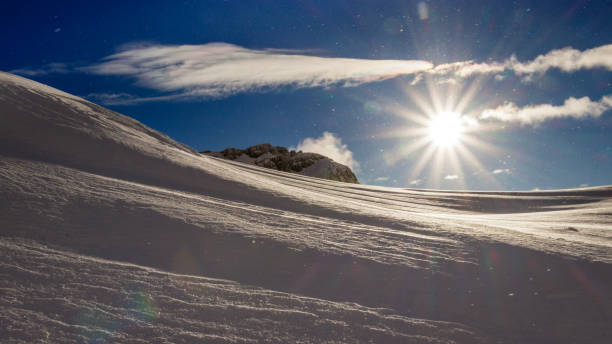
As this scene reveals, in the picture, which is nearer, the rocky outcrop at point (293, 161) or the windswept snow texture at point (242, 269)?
the windswept snow texture at point (242, 269)

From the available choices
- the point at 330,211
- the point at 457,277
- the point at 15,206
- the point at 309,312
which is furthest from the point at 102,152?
the point at 457,277

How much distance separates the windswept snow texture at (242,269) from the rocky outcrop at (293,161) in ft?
169

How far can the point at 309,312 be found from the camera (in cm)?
293

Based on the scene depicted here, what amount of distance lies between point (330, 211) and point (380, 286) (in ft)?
10.6

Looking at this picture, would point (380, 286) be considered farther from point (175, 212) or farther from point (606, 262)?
point (606, 262)

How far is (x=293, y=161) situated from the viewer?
2530 inches

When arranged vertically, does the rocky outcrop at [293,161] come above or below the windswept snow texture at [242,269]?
above

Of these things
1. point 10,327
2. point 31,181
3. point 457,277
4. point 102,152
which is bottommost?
point 10,327

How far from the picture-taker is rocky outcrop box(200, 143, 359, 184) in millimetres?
60125

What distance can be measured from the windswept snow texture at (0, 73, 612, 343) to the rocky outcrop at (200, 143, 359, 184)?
51.6 metres

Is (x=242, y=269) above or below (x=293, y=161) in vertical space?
below

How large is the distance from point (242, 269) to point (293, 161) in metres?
60.7

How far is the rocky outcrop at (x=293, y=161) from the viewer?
60.1 meters

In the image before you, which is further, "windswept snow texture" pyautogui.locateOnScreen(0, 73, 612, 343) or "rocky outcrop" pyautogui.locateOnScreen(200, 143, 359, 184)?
"rocky outcrop" pyautogui.locateOnScreen(200, 143, 359, 184)
